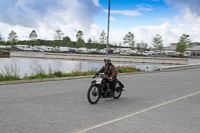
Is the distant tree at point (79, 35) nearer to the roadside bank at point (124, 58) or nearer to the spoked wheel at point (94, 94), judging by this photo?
the roadside bank at point (124, 58)

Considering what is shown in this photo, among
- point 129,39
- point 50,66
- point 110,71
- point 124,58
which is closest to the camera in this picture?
point 110,71

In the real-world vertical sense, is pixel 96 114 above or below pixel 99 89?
below

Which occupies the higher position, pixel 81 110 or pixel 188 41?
pixel 188 41

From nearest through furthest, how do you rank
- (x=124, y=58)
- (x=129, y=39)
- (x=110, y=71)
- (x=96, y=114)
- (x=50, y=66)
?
(x=96, y=114) < (x=110, y=71) < (x=50, y=66) < (x=124, y=58) < (x=129, y=39)

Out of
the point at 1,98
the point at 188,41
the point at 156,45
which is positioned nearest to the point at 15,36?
the point at 156,45

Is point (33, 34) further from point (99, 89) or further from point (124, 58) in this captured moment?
point (99, 89)

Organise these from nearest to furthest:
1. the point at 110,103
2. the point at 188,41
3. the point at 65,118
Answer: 1. the point at 65,118
2. the point at 110,103
3. the point at 188,41

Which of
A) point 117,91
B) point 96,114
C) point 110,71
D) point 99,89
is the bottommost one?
point 96,114

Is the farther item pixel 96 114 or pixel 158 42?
pixel 158 42

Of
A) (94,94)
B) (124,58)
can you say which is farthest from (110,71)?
(124,58)

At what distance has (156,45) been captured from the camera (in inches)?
3607

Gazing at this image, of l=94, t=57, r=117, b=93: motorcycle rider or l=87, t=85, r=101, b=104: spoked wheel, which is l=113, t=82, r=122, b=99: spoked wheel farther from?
l=87, t=85, r=101, b=104: spoked wheel

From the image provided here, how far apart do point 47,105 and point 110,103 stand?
2107 millimetres

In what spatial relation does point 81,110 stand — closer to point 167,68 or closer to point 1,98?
point 1,98
